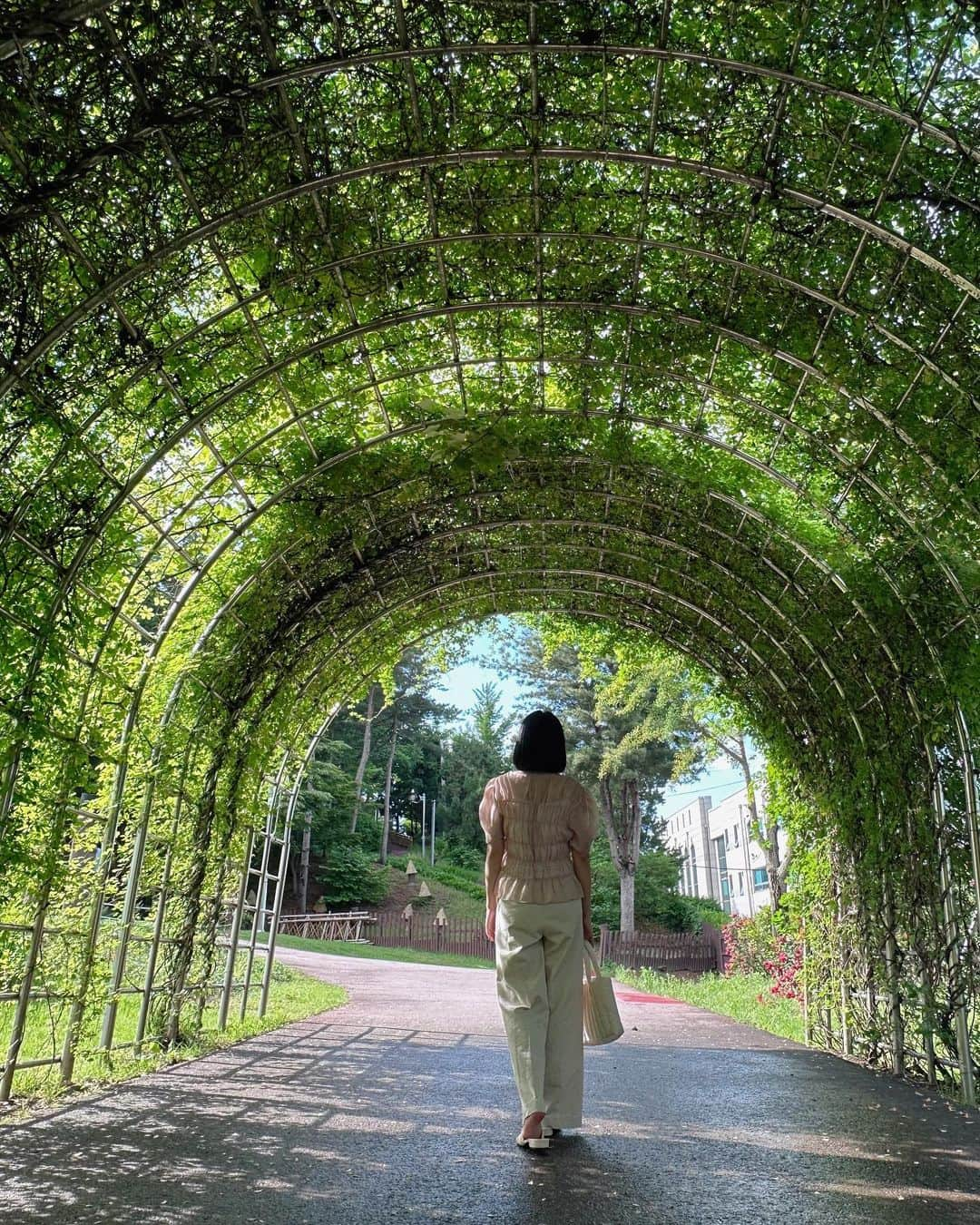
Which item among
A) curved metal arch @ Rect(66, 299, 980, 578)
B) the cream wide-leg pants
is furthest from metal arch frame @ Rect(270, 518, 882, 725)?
the cream wide-leg pants

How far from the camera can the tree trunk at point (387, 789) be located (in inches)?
1607

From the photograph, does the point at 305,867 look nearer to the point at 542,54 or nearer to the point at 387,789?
the point at 387,789

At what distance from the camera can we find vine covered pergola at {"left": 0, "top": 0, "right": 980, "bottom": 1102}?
14.5 ft

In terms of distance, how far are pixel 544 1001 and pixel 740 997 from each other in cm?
1142

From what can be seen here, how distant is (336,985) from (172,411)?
1222 centimetres

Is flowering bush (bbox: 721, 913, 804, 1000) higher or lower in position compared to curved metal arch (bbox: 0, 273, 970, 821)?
lower

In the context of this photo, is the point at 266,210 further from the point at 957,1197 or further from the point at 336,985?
the point at 336,985

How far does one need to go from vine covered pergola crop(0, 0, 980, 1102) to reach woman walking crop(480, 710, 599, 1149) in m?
1.64

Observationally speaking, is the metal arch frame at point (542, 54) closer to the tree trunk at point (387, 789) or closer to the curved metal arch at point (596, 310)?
the curved metal arch at point (596, 310)

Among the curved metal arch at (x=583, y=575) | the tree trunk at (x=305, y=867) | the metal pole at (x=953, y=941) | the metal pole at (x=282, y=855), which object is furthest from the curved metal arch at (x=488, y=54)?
the tree trunk at (x=305, y=867)

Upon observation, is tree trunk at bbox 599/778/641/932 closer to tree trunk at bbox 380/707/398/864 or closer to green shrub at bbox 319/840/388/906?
green shrub at bbox 319/840/388/906

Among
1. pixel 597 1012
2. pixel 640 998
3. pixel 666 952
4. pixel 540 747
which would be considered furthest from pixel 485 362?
pixel 666 952

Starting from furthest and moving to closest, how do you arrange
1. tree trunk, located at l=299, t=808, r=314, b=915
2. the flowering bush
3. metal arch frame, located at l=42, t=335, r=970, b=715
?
tree trunk, located at l=299, t=808, r=314, b=915 < the flowering bush < metal arch frame, located at l=42, t=335, r=970, b=715

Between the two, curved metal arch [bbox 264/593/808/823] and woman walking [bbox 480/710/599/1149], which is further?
curved metal arch [bbox 264/593/808/823]
